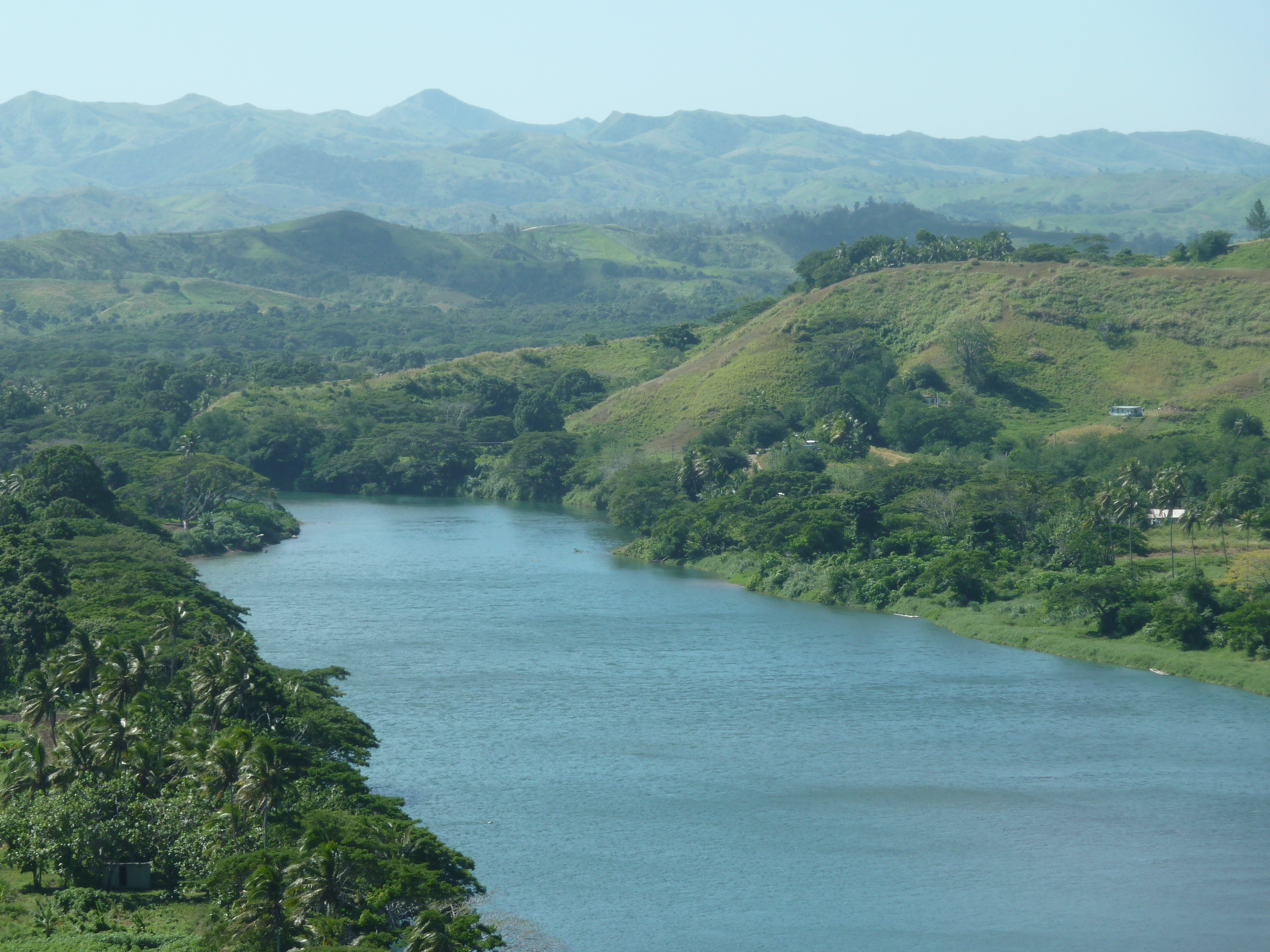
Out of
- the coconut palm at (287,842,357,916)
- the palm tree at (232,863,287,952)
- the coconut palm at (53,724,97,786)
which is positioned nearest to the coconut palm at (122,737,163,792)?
the coconut palm at (53,724,97,786)

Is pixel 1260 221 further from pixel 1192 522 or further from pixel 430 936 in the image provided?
pixel 430 936

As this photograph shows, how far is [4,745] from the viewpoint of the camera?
47094 millimetres

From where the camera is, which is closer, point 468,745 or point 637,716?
point 468,745

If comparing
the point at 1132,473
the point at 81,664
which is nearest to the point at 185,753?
the point at 81,664

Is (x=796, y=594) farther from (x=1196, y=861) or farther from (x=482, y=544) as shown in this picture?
(x=1196, y=861)

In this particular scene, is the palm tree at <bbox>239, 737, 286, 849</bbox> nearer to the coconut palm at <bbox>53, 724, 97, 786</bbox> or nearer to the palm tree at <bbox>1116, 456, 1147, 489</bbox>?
the coconut palm at <bbox>53, 724, 97, 786</bbox>

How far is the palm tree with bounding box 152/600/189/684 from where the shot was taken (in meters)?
55.8

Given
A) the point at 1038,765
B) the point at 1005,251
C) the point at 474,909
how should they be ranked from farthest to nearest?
the point at 1005,251, the point at 1038,765, the point at 474,909

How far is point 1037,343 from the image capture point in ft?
484

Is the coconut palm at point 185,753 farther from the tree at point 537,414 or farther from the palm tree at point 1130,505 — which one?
the tree at point 537,414

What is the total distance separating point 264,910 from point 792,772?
86.9 ft

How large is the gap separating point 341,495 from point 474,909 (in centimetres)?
11081

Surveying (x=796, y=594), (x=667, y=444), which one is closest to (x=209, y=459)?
(x=667, y=444)

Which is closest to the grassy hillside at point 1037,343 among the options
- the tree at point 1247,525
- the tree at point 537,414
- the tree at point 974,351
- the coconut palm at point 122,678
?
the tree at point 974,351
